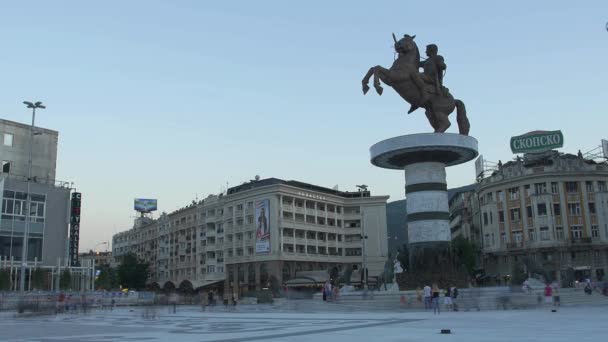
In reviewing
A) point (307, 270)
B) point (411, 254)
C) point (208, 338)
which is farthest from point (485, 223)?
point (208, 338)

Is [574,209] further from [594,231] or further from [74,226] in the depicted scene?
[74,226]

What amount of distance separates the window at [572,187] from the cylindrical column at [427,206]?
4680cm

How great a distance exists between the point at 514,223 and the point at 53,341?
7257 cm

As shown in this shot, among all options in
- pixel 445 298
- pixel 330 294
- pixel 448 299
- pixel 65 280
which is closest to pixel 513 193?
pixel 330 294

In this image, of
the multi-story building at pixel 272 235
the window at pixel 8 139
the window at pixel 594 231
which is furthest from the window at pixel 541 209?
the window at pixel 8 139

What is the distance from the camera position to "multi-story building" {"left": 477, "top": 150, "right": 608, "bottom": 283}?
7538 centimetres

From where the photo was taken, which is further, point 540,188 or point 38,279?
point 540,188

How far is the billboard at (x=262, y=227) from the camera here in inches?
3686

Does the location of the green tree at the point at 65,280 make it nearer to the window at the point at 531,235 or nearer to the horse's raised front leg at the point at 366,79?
the horse's raised front leg at the point at 366,79

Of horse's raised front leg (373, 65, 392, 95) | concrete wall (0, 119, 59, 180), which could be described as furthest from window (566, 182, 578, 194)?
concrete wall (0, 119, 59, 180)

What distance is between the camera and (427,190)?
37.4m

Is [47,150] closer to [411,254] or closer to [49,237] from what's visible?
[49,237]

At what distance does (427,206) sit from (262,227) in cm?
5945

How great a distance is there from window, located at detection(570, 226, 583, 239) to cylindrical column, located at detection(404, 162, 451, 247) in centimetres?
4578
